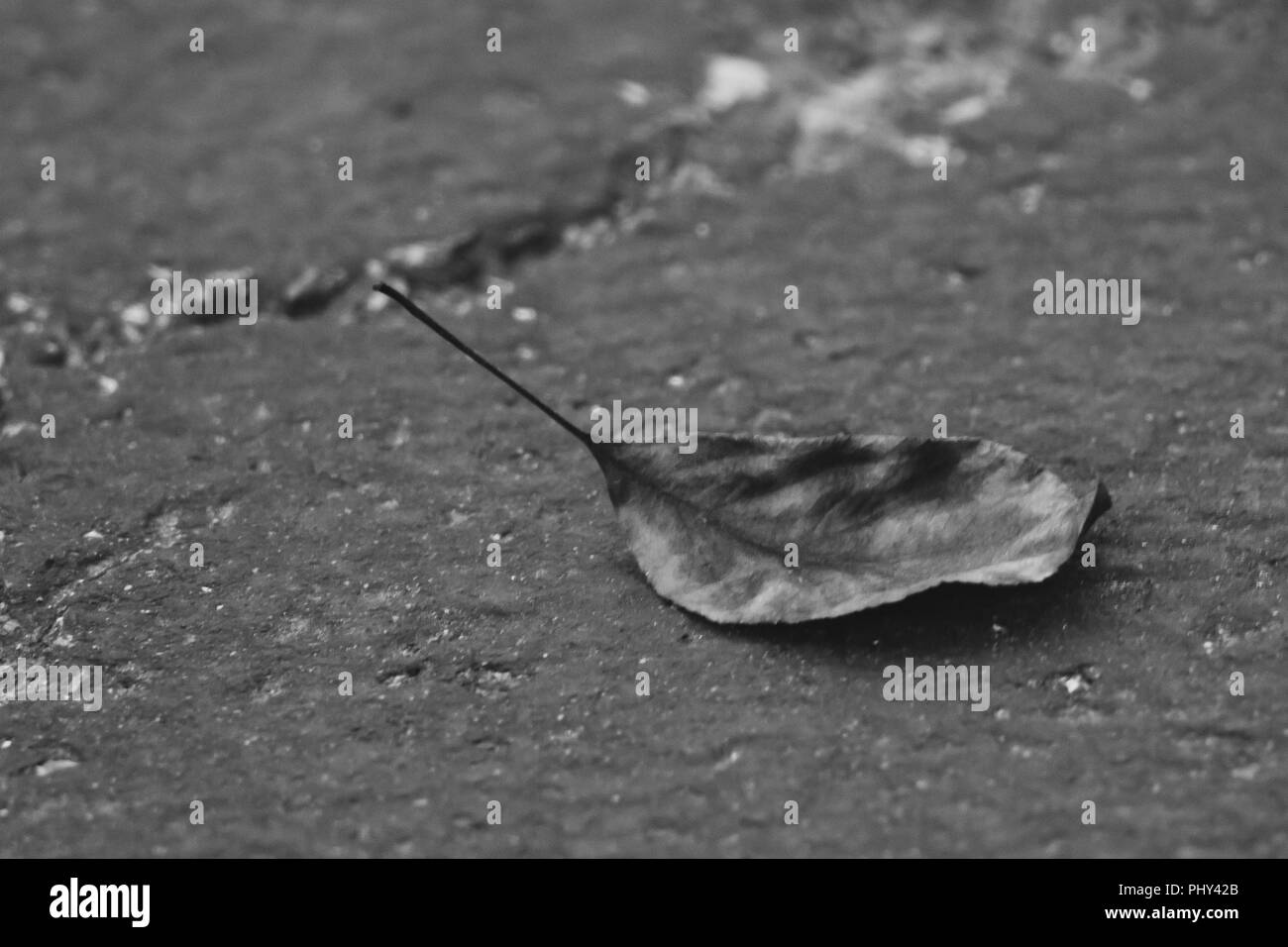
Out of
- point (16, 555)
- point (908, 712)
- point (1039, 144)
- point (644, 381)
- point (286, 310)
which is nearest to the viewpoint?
point (908, 712)

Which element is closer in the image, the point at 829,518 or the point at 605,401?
the point at 829,518

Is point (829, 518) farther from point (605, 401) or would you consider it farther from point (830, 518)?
point (605, 401)

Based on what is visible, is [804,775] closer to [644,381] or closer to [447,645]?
[447,645]

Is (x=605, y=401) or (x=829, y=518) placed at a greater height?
(x=605, y=401)

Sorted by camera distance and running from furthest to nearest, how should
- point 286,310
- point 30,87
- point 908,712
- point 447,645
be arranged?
point 30,87 → point 286,310 → point 447,645 → point 908,712

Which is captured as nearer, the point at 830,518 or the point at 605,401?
the point at 830,518

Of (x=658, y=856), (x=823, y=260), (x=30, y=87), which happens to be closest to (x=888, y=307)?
(x=823, y=260)

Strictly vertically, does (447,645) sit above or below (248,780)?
above

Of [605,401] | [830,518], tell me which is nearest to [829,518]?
[830,518]
